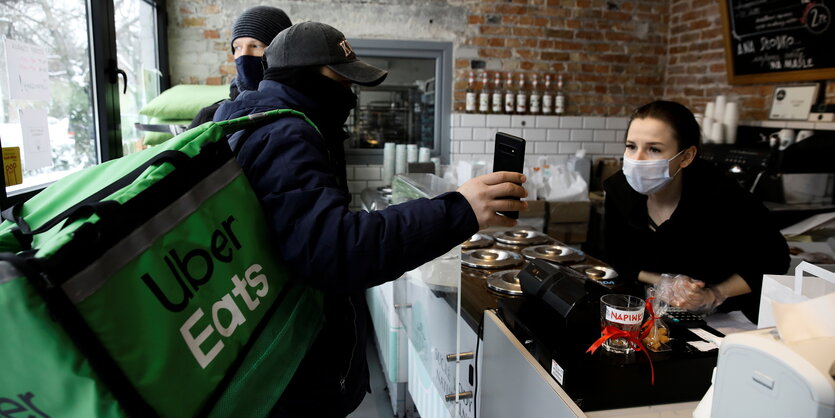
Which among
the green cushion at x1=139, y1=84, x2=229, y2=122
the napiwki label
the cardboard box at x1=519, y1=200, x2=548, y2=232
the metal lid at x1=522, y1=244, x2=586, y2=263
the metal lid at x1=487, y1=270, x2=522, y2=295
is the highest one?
the green cushion at x1=139, y1=84, x2=229, y2=122

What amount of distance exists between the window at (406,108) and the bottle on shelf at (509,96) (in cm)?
47

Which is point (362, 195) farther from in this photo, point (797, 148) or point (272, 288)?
point (272, 288)

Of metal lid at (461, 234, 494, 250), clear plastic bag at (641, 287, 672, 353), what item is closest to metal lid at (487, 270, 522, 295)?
metal lid at (461, 234, 494, 250)

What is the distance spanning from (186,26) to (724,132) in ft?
13.7

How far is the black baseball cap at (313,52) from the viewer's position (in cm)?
124

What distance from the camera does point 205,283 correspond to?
2.93ft

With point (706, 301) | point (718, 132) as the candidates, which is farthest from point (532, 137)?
point (706, 301)

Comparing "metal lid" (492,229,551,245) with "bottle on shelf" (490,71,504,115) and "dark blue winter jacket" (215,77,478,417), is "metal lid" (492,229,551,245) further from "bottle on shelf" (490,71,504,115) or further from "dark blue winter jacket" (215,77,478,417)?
"bottle on shelf" (490,71,504,115)

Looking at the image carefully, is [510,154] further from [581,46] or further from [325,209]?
[581,46]

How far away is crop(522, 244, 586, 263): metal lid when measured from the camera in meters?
2.20

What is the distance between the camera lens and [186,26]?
163 inches

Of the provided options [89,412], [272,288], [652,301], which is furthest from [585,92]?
[89,412]

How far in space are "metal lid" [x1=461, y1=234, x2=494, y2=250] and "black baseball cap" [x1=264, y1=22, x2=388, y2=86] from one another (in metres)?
1.22

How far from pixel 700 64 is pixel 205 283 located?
476 cm
